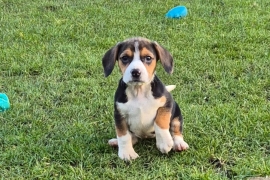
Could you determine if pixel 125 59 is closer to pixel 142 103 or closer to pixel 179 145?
pixel 142 103

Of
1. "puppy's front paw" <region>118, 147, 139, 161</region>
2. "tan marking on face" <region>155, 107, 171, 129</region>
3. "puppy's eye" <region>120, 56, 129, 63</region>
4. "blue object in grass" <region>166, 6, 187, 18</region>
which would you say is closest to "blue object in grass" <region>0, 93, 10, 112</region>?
"puppy's front paw" <region>118, 147, 139, 161</region>

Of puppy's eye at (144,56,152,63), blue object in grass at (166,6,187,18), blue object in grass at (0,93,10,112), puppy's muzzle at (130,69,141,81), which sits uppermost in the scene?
puppy's eye at (144,56,152,63)

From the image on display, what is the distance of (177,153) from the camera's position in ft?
14.6

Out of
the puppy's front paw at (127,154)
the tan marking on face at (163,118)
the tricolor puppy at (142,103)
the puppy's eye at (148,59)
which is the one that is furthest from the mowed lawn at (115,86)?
the puppy's eye at (148,59)

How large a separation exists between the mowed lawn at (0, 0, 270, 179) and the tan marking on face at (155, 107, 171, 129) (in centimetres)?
33

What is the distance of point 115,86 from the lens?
6105mm

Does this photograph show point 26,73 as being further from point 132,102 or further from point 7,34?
point 132,102

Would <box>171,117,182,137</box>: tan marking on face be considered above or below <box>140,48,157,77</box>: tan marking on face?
below

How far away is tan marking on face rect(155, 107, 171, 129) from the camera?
428 cm

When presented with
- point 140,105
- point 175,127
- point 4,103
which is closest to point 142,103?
point 140,105

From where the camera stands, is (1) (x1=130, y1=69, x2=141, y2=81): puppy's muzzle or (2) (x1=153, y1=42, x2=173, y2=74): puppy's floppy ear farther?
(2) (x1=153, y1=42, x2=173, y2=74): puppy's floppy ear

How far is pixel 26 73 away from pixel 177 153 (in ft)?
9.50

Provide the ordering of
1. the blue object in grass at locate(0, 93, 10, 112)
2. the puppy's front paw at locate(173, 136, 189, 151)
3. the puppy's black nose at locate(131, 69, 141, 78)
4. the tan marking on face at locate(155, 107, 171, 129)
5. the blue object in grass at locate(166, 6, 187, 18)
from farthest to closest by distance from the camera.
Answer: the blue object in grass at locate(166, 6, 187, 18) < the blue object in grass at locate(0, 93, 10, 112) < the puppy's front paw at locate(173, 136, 189, 151) < the tan marking on face at locate(155, 107, 171, 129) < the puppy's black nose at locate(131, 69, 141, 78)

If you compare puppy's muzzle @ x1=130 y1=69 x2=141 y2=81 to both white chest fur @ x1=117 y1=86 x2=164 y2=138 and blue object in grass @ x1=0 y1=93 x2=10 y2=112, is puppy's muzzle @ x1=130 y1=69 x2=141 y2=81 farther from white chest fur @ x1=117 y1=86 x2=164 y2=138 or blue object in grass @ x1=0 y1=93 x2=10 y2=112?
blue object in grass @ x1=0 y1=93 x2=10 y2=112
